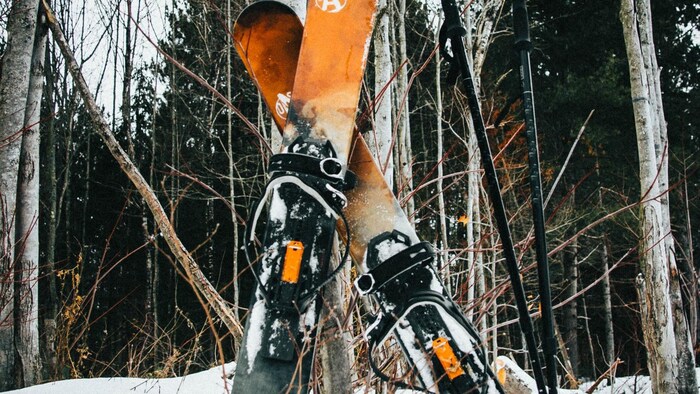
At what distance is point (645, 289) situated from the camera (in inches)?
235

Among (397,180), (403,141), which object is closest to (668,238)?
(403,141)

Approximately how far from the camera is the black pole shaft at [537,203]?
0.77 metres

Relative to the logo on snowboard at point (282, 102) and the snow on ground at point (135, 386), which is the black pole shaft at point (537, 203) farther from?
the snow on ground at point (135, 386)

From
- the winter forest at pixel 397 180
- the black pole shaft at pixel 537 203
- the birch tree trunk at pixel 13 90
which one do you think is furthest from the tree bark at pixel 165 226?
the birch tree trunk at pixel 13 90

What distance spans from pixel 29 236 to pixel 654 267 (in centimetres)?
681

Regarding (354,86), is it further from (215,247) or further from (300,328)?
(215,247)

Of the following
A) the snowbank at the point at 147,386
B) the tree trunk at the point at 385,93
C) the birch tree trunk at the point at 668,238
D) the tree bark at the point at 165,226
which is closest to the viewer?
the tree bark at the point at 165,226

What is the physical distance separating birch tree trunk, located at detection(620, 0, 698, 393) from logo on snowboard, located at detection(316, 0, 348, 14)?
5.22 m

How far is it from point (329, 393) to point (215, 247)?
1870 centimetres

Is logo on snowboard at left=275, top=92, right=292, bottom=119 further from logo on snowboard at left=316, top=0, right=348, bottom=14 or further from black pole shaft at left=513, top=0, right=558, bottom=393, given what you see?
black pole shaft at left=513, top=0, right=558, bottom=393

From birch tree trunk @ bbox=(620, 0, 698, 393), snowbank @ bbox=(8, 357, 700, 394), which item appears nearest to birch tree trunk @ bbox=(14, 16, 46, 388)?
snowbank @ bbox=(8, 357, 700, 394)

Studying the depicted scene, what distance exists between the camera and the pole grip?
2.75 ft

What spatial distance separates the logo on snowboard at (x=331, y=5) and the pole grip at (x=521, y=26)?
77cm

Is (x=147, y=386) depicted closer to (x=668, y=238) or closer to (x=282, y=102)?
(x=282, y=102)
